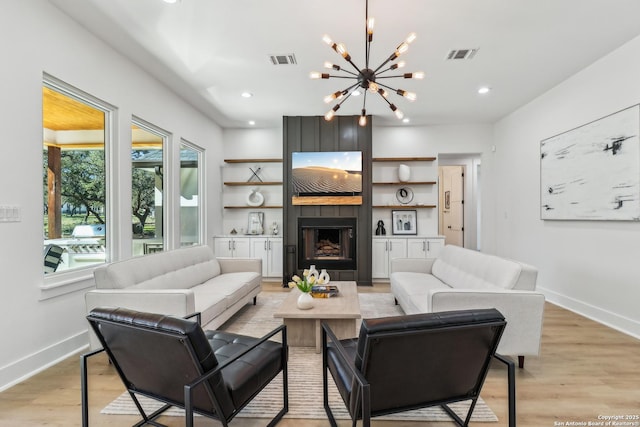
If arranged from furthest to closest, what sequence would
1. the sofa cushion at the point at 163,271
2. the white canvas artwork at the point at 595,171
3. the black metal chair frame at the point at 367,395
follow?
the white canvas artwork at the point at 595,171 → the sofa cushion at the point at 163,271 → the black metal chair frame at the point at 367,395

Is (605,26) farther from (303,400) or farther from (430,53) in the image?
(303,400)

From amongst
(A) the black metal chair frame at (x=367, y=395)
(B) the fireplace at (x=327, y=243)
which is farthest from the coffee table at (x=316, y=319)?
(B) the fireplace at (x=327, y=243)

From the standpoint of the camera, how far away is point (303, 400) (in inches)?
81.0

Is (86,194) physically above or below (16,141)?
below

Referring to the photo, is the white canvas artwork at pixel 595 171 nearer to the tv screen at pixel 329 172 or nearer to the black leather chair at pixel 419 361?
the tv screen at pixel 329 172

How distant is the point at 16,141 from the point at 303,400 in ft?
8.81

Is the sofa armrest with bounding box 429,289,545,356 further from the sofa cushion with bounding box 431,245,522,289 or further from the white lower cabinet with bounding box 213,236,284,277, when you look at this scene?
the white lower cabinet with bounding box 213,236,284,277

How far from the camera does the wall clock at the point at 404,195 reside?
6004 millimetres

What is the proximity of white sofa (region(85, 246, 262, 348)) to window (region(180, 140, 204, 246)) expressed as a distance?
1100mm

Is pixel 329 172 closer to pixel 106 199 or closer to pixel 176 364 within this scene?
pixel 106 199

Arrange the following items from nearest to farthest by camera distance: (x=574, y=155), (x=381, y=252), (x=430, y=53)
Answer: (x=430, y=53) → (x=574, y=155) → (x=381, y=252)

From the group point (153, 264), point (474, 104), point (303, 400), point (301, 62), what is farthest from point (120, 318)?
point (474, 104)

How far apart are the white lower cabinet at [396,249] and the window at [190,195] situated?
9.89 ft

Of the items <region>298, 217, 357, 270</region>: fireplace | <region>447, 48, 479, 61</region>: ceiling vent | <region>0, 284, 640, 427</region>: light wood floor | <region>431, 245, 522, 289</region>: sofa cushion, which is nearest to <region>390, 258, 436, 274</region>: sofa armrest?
<region>431, 245, 522, 289</region>: sofa cushion
